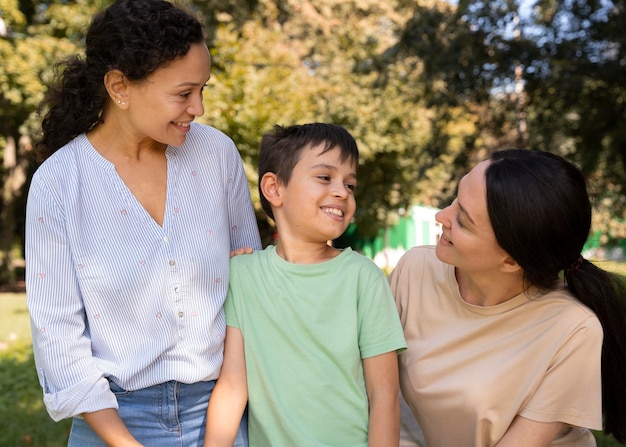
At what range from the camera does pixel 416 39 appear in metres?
12.6

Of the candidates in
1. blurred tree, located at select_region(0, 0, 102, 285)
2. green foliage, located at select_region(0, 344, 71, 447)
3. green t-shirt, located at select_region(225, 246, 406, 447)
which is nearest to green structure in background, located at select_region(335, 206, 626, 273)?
blurred tree, located at select_region(0, 0, 102, 285)

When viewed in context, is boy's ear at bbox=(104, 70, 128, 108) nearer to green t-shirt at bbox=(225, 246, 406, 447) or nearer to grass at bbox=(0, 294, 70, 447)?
green t-shirt at bbox=(225, 246, 406, 447)

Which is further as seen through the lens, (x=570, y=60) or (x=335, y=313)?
(x=570, y=60)

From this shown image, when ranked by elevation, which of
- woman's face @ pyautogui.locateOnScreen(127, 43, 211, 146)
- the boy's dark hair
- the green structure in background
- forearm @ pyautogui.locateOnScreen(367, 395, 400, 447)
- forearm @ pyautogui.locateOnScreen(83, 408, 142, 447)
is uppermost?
woman's face @ pyautogui.locateOnScreen(127, 43, 211, 146)

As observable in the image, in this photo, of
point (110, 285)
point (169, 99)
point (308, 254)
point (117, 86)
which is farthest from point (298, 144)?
point (110, 285)

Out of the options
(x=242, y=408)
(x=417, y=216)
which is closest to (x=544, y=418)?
(x=242, y=408)

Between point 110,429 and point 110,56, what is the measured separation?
3.51ft

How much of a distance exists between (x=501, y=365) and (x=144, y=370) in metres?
1.10

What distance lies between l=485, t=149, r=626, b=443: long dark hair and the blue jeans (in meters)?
1.08

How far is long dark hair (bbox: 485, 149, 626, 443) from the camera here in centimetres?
233

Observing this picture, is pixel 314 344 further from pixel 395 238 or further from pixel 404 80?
pixel 395 238

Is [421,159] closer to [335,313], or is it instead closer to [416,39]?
[416,39]

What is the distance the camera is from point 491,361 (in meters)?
2.44

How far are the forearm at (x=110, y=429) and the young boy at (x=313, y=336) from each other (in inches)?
10.7
